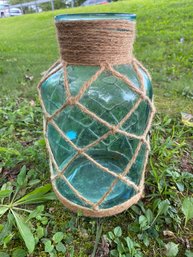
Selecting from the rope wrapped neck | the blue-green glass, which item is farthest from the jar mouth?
the blue-green glass

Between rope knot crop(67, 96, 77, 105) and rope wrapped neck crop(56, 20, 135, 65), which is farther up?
rope wrapped neck crop(56, 20, 135, 65)

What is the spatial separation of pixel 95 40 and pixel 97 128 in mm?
643

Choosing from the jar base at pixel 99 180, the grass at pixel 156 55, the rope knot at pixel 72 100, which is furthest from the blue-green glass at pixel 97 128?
the grass at pixel 156 55

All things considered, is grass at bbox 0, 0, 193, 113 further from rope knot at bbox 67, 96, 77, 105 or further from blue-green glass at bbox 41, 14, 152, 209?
rope knot at bbox 67, 96, 77, 105

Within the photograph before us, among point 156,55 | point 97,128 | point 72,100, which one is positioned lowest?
point 156,55

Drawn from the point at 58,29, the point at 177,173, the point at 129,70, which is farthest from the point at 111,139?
the point at 58,29

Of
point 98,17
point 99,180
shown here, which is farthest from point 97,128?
point 98,17

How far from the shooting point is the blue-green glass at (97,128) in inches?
43.9

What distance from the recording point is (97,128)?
1449mm

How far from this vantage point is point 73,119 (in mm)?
1428

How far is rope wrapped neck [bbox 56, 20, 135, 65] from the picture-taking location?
0.86 meters

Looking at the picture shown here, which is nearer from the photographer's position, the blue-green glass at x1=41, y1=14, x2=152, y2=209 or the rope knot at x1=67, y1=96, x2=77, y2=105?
the rope knot at x1=67, y1=96, x2=77, y2=105

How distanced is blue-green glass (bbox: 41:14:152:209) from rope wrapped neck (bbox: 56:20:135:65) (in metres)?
0.07

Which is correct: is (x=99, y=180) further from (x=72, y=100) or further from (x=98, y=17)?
(x=98, y=17)
